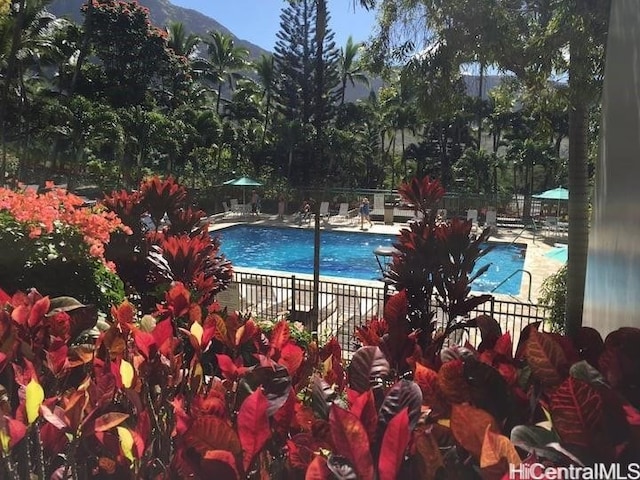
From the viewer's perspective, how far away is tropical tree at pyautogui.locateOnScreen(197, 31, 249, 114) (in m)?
37.5

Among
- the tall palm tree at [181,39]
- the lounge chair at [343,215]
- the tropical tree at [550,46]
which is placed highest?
Result: the tall palm tree at [181,39]

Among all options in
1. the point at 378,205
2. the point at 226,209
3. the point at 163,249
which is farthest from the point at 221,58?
the point at 163,249

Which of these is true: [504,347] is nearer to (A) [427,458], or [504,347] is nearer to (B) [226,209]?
(A) [427,458]

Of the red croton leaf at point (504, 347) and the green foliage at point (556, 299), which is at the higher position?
the red croton leaf at point (504, 347)

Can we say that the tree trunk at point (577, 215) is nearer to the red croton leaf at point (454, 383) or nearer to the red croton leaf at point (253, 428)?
the red croton leaf at point (454, 383)

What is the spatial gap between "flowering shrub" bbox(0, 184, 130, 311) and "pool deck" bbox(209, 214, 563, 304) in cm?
909

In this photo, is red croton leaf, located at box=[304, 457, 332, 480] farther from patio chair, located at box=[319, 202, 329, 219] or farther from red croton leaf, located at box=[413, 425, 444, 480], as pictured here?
patio chair, located at box=[319, 202, 329, 219]

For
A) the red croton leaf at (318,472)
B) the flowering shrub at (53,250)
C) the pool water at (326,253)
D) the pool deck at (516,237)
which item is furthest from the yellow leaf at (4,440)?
the pool water at (326,253)

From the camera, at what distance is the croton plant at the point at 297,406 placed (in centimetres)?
100

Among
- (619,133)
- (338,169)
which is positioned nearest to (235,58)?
(338,169)

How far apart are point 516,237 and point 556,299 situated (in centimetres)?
1276

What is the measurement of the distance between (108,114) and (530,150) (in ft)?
72.1

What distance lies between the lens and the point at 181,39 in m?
34.5

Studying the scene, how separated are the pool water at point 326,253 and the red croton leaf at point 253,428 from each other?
44.8ft
